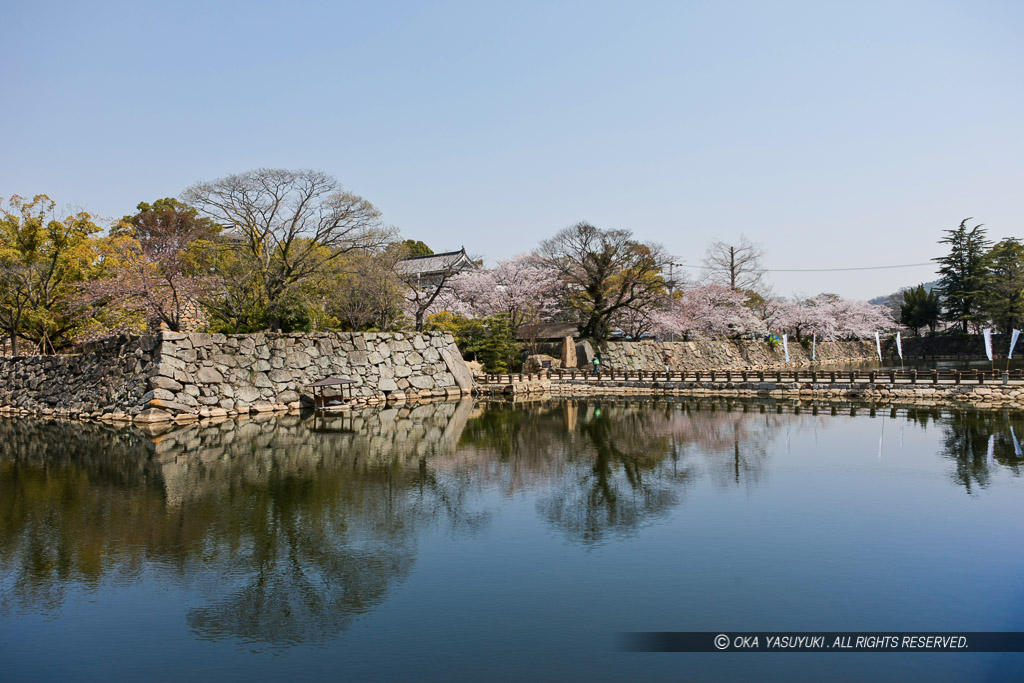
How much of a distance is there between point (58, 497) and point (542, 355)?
1170 inches

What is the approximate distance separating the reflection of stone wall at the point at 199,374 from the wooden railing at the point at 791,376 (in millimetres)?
7172

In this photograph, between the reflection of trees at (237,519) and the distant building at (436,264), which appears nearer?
the reflection of trees at (237,519)

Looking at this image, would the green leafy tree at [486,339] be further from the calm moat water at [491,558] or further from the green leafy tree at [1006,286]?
the green leafy tree at [1006,286]

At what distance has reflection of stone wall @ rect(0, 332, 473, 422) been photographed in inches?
821

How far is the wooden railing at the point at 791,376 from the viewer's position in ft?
82.5

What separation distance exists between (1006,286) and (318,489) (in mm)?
45934

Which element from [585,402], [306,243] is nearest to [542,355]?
[585,402]

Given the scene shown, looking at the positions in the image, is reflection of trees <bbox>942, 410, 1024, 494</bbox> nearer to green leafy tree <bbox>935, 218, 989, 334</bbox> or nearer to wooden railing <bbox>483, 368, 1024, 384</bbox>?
wooden railing <bbox>483, 368, 1024, 384</bbox>

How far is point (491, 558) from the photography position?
8.10 meters

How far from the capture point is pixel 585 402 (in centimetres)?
2869

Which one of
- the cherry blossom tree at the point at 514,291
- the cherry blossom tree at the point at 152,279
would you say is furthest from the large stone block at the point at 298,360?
the cherry blossom tree at the point at 514,291

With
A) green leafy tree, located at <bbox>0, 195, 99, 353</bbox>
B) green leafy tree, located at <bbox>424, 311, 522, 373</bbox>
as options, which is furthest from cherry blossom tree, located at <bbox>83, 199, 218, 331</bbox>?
green leafy tree, located at <bbox>424, 311, 522, 373</bbox>

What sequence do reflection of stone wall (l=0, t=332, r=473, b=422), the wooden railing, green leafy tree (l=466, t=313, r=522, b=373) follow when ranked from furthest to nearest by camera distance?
green leafy tree (l=466, t=313, r=522, b=373)
the wooden railing
reflection of stone wall (l=0, t=332, r=473, b=422)

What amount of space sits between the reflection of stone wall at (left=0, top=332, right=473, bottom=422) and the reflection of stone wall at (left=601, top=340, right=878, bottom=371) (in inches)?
652
